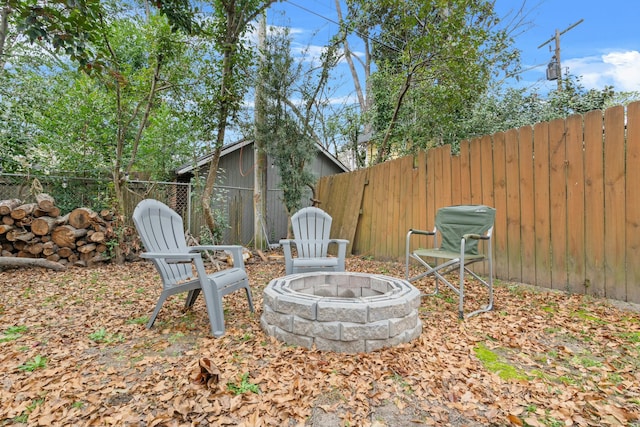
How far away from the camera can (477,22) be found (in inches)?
272

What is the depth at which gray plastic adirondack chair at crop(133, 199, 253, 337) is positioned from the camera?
2.29 metres

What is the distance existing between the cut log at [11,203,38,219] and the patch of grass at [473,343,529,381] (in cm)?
589

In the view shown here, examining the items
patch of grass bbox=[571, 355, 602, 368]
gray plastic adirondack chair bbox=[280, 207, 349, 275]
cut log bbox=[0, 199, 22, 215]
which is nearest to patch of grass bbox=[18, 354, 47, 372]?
gray plastic adirondack chair bbox=[280, 207, 349, 275]

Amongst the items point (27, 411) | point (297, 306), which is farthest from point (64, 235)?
point (297, 306)

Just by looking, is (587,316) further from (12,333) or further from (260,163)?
(260,163)

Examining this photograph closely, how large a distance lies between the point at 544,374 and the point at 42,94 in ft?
31.1

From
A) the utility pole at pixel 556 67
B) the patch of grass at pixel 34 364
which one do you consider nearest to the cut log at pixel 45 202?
the patch of grass at pixel 34 364

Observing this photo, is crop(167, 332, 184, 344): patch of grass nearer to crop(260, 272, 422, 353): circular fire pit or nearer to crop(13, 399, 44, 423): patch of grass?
crop(260, 272, 422, 353): circular fire pit

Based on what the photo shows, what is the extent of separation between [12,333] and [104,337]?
0.72m

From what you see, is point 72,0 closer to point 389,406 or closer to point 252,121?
point 389,406

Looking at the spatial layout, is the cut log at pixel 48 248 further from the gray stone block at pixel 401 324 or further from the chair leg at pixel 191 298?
the gray stone block at pixel 401 324

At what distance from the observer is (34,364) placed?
1.89m

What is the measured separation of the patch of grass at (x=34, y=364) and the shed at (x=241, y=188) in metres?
4.40

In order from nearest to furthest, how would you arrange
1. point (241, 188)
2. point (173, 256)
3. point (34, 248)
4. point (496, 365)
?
point (496, 365) < point (173, 256) < point (34, 248) < point (241, 188)
